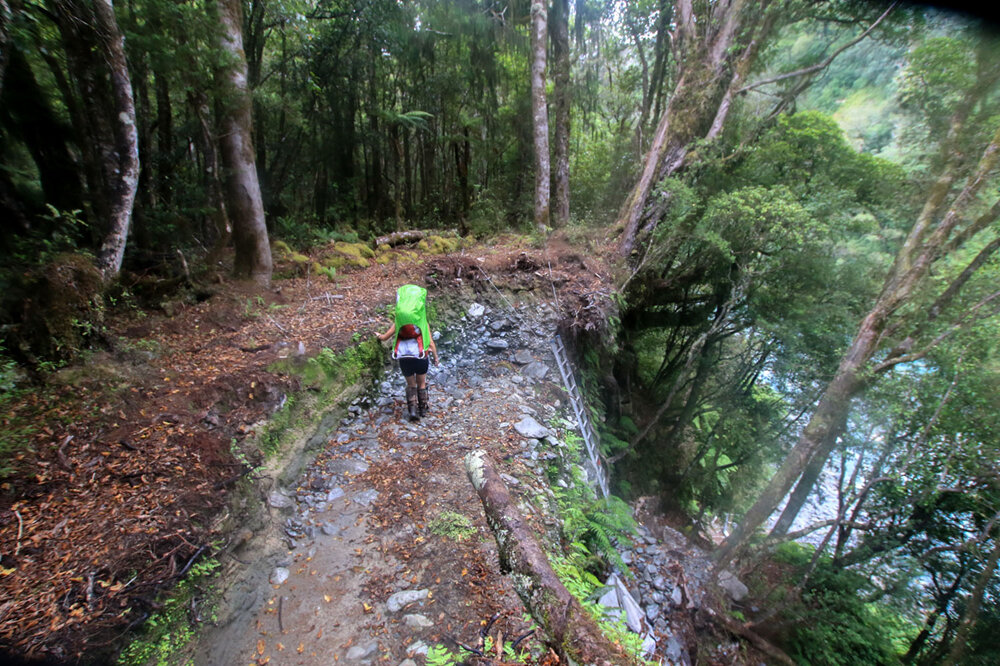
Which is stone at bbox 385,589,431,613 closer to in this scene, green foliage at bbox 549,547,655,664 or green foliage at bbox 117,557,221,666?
green foliage at bbox 549,547,655,664

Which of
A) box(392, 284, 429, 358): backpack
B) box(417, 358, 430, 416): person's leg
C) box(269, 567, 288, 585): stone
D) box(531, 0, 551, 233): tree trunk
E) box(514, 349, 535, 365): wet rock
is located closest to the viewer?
box(269, 567, 288, 585): stone

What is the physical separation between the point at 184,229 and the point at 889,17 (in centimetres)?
1550

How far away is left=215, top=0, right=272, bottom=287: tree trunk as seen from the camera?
660 centimetres

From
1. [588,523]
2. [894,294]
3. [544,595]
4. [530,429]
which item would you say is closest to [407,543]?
[544,595]

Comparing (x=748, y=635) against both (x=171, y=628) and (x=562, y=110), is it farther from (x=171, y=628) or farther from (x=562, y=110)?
(x=562, y=110)

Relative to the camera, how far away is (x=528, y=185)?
16203 millimetres

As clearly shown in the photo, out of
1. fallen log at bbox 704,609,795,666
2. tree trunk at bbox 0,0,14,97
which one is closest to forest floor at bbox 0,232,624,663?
tree trunk at bbox 0,0,14,97

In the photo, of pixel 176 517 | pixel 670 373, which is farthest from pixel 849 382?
pixel 176 517

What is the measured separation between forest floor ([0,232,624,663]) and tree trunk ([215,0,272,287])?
5.66ft

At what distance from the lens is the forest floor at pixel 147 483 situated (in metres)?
2.52

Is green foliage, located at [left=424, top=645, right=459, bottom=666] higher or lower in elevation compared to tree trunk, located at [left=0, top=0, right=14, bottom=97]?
lower

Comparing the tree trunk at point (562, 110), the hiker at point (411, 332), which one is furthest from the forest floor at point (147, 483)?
the tree trunk at point (562, 110)

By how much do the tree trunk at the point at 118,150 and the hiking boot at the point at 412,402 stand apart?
394cm

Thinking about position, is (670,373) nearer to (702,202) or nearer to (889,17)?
(702,202)
